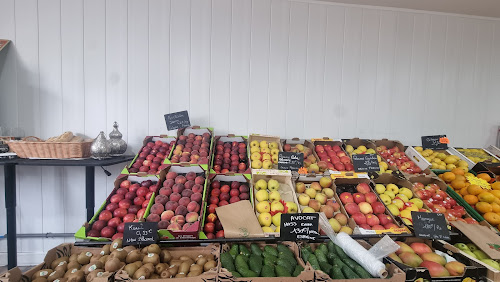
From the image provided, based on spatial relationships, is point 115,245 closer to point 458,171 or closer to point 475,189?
point 475,189

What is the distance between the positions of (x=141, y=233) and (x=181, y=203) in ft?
1.40

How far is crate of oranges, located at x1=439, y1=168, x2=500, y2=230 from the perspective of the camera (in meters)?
2.36

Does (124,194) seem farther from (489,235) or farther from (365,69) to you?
(365,69)

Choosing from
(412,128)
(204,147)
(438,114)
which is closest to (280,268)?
(204,147)

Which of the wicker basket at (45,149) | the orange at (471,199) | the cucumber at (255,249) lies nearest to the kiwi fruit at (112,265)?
the cucumber at (255,249)

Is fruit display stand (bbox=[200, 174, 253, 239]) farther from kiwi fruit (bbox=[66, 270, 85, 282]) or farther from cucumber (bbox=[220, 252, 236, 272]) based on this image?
kiwi fruit (bbox=[66, 270, 85, 282])

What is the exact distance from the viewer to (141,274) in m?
1.37

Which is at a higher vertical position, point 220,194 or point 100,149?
point 100,149

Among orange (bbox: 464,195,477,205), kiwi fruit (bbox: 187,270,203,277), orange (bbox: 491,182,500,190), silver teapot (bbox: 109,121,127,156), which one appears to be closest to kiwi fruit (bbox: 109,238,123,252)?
kiwi fruit (bbox: 187,270,203,277)

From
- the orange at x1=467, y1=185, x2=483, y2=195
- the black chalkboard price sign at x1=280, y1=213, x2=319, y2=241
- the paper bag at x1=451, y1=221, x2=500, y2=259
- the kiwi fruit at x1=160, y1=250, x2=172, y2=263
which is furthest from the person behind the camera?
the orange at x1=467, y1=185, x2=483, y2=195

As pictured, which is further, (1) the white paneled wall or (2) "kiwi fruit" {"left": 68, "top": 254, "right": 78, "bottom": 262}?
(1) the white paneled wall

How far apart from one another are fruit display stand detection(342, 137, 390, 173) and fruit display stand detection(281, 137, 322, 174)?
1.53 ft

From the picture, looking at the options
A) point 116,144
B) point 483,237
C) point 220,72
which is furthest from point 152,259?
point 220,72

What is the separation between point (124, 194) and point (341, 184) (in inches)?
80.0
